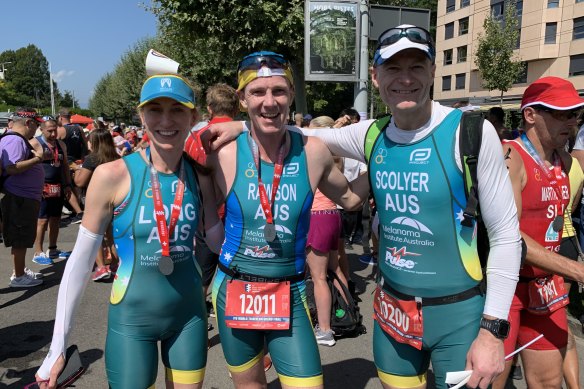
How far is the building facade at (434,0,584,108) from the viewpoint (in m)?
31.8

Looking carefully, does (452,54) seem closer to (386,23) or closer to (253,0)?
(253,0)

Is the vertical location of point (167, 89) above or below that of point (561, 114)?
above

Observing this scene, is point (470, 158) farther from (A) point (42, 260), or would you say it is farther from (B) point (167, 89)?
(A) point (42, 260)

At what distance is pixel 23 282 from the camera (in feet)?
18.6

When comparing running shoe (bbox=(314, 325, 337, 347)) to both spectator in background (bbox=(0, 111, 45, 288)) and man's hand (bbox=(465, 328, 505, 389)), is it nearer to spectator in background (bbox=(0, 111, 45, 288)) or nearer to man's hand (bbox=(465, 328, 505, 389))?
man's hand (bbox=(465, 328, 505, 389))

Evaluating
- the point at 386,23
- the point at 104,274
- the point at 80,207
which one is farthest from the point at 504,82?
the point at 104,274

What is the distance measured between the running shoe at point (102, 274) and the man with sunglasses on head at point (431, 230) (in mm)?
4924

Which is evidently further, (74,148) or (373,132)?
(74,148)

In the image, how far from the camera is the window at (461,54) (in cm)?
4066

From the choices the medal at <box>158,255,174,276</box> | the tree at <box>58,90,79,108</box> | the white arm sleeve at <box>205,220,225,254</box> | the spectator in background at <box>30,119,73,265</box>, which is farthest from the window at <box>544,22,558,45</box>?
the tree at <box>58,90,79,108</box>

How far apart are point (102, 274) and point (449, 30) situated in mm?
43940

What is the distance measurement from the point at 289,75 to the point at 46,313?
13.8ft

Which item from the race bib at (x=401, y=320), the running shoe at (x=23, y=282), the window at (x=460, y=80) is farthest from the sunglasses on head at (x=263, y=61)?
the window at (x=460, y=80)

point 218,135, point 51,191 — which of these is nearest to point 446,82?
point 51,191
